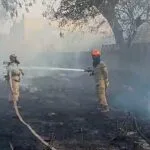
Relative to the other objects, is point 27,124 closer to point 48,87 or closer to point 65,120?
point 65,120

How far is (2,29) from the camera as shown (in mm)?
78812

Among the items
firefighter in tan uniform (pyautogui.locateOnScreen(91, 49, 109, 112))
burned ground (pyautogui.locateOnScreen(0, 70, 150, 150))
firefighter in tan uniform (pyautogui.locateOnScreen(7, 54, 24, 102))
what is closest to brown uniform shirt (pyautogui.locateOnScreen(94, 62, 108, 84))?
firefighter in tan uniform (pyautogui.locateOnScreen(91, 49, 109, 112))

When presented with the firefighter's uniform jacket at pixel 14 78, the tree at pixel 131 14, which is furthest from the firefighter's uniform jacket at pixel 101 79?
the tree at pixel 131 14

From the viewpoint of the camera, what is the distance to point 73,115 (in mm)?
12594

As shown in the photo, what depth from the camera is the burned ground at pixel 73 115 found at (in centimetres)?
920

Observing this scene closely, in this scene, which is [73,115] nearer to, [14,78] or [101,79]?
[101,79]

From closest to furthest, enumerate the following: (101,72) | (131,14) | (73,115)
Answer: (73,115) < (101,72) < (131,14)

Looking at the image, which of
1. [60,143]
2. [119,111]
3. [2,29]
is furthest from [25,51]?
[60,143]

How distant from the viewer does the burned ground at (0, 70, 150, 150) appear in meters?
9.20

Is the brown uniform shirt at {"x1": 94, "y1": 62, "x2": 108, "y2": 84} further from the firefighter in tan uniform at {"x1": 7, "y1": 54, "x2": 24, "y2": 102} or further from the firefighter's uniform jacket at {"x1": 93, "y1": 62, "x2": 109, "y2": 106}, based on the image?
the firefighter in tan uniform at {"x1": 7, "y1": 54, "x2": 24, "y2": 102}

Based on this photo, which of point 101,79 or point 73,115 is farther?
point 101,79

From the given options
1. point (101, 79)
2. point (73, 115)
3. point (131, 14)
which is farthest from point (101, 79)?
point (131, 14)

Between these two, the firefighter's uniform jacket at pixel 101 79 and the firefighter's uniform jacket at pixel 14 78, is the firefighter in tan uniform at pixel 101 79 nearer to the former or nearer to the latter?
the firefighter's uniform jacket at pixel 101 79

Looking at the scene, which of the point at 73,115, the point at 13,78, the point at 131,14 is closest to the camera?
the point at 73,115
